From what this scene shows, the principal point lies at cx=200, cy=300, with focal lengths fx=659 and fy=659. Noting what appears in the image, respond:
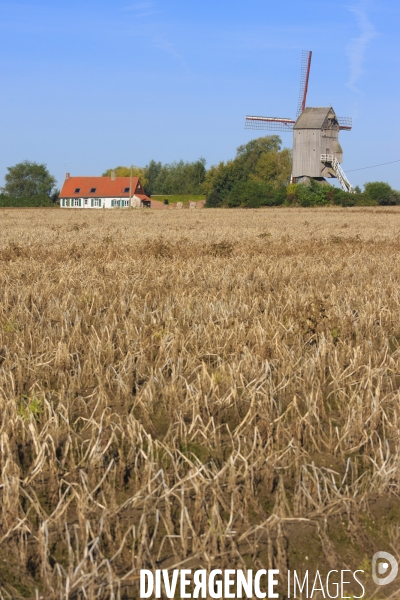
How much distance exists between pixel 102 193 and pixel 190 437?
8896 centimetres

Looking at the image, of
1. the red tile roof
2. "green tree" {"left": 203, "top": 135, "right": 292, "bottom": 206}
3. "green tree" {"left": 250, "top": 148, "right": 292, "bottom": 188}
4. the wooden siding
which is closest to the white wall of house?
the red tile roof

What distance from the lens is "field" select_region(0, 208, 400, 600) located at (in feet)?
7.72

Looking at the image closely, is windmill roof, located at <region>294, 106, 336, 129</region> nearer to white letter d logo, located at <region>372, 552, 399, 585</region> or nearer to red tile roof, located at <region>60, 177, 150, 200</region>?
red tile roof, located at <region>60, 177, 150, 200</region>

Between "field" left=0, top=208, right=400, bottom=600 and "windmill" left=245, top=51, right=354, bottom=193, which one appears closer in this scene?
"field" left=0, top=208, right=400, bottom=600

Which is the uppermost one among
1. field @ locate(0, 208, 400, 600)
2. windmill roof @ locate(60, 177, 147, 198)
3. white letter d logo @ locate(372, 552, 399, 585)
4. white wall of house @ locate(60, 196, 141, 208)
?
windmill roof @ locate(60, 177, 147, 198)

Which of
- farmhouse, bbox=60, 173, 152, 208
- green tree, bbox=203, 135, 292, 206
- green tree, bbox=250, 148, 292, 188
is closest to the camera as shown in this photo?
green tree, bbox=203, 135, 292, 206

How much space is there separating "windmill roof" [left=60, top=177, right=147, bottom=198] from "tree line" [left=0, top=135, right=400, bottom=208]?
377 centimetres

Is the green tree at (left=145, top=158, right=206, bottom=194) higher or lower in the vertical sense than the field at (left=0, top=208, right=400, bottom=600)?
higher

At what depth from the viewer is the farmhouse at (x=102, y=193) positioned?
89.2m

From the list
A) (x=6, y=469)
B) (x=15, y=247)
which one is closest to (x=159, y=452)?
(x=6, y=469)

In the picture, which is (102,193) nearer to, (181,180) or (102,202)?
(102,202)

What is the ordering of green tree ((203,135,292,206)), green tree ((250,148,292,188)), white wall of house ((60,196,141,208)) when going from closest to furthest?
green tree ((203,135,292,206)) → white wall of house ((60,196,141,208)) → green tree ((250,148,292,188))

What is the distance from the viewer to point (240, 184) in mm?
64812

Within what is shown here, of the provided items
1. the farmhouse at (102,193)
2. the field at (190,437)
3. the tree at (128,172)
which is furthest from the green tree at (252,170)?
the field at (190,437)
